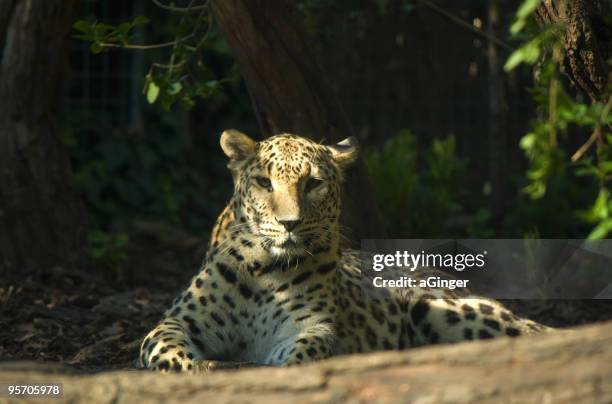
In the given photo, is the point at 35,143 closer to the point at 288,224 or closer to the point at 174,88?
the point at 174,88

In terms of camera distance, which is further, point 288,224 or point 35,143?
point 35,143

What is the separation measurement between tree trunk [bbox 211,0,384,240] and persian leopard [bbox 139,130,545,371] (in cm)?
107

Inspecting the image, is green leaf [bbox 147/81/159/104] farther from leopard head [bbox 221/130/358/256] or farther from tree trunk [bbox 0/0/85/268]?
tree trunk [bbox 0/0/85/268]

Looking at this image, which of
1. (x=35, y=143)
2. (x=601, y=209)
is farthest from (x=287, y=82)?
(x=601, y=209)

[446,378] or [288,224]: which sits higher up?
[288,224]

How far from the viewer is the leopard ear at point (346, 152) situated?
6.55 m

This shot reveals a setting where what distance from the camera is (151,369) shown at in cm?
577

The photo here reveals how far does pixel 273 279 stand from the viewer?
20.2ft

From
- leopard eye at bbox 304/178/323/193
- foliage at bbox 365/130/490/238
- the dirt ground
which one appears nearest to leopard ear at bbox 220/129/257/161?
leopard eye at bbox 304/178/323/193

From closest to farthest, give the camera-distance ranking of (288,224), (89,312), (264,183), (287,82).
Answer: (288,224) < (264,183) < (287,82) < (89,312)

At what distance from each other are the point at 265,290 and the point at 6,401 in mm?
2564

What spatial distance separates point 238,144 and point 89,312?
2305 millimetres

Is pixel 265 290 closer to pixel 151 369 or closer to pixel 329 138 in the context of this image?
pixel 151 369

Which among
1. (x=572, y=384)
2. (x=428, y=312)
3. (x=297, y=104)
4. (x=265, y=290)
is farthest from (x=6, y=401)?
(x=297, y=104)
